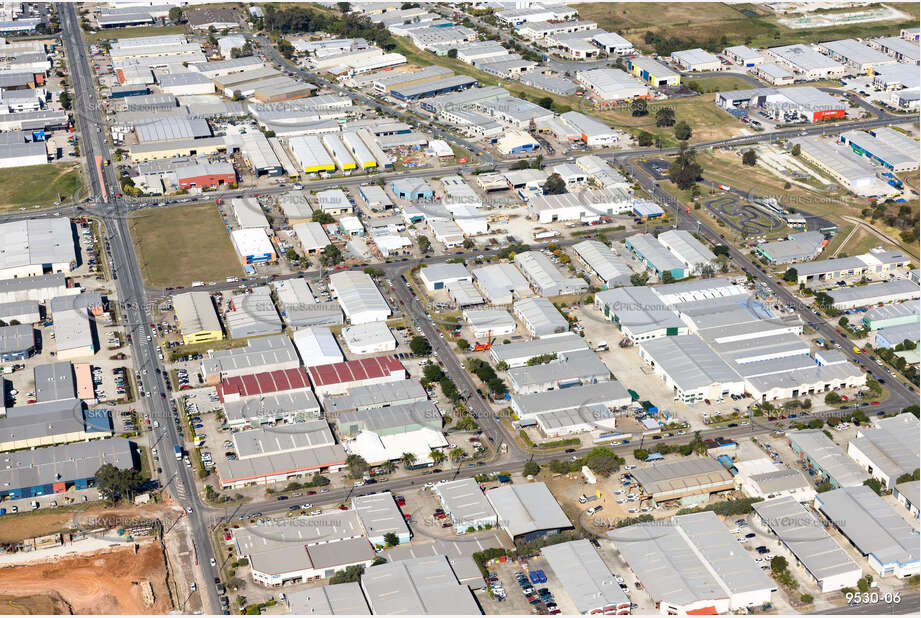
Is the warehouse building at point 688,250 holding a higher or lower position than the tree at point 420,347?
higher

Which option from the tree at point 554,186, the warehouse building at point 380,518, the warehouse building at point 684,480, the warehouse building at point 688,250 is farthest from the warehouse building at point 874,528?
the tree at point 554,186

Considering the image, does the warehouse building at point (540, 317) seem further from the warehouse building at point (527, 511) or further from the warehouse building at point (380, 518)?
the warehouse building at point (380, 518)

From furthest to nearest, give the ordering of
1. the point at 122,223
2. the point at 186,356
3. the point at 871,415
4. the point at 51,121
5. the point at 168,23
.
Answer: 1. the point at 168,23
2. the point at 51,121
3. the point at 122,223
4. the point at 186,356
5. the point at 871,415

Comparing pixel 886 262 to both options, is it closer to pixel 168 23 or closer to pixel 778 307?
pixel 778 307

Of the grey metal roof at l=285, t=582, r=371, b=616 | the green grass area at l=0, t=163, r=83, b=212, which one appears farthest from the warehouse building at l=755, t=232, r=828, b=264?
the green grass area at l=0, t=163, r=83, b=212

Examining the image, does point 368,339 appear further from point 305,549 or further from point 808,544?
point 808,544

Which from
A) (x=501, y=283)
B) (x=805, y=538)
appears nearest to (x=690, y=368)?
(x=805, y=538)

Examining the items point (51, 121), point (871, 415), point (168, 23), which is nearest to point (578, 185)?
point (871, 415)
